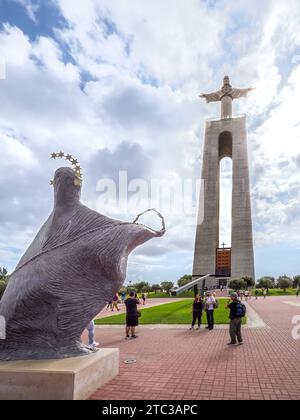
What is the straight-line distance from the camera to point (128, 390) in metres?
5.73

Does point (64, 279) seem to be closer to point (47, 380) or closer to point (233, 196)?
point (47, 380)

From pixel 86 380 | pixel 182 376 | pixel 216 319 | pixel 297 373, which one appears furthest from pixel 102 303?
pixel 216 319

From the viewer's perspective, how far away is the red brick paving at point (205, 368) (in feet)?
18.4

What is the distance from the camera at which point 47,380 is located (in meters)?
4.95

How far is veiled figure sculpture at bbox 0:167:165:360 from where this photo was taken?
581 cm

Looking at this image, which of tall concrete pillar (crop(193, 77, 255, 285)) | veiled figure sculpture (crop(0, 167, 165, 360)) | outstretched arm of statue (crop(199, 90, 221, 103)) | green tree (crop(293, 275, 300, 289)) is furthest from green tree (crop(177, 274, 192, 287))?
veiled figure sculpture (crop(0, 167, 165, 360))

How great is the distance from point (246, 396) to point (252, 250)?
45688 millimetres

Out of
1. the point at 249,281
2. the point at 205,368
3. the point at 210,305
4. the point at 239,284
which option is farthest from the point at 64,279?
the point at 249,281

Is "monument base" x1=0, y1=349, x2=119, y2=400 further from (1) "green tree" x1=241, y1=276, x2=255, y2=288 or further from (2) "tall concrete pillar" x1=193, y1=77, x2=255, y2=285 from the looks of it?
(2) "tall concrete pillar" x1=193, y1=77, x2=255, y2=285

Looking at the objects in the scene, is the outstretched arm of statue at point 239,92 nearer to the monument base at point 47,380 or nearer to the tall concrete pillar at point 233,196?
the tall concrete pillar at point 233,196

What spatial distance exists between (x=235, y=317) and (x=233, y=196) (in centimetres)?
4409

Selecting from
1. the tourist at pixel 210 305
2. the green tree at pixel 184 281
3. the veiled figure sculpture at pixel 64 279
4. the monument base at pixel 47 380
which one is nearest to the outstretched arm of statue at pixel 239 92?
the green tree at pixel 184 281

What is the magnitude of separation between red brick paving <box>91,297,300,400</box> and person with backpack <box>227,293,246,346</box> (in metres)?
0.34

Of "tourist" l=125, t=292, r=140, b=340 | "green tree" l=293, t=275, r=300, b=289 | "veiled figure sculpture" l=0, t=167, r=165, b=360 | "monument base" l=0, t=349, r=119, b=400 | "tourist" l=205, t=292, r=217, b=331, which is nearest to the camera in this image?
"monument base" l=0, t=349, r=119, b=400
